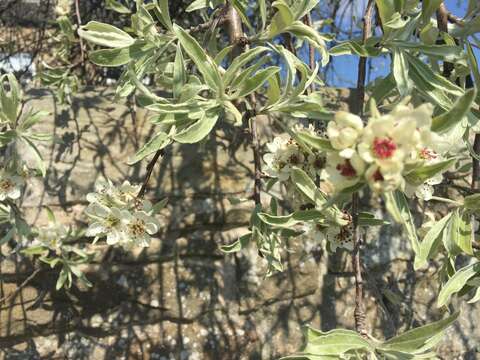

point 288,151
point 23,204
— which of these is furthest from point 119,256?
point 288,151

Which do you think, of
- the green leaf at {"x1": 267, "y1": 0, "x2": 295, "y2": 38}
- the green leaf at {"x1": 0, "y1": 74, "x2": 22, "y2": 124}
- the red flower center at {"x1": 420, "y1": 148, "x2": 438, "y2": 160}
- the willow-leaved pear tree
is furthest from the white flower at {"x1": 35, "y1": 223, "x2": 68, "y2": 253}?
the red flower center at {"x1": 420, "y1": 148, "x2": 438, "y2": 160}

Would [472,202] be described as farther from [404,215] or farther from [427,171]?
[427,171]

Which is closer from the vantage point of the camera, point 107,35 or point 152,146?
point 152,146

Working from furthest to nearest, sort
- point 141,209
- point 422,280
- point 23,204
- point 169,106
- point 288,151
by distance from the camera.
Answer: point 422,280
point 23,204
point 141,209
point 288,151
point 169,106

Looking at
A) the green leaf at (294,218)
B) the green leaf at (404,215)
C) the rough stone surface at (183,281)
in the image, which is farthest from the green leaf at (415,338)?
the rough stone surface at (183,281)

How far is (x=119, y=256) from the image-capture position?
1.79 metres

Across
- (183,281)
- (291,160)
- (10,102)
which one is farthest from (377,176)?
(183,281)

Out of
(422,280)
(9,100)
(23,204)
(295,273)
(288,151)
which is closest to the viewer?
(288,151)

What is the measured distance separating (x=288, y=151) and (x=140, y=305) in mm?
1068

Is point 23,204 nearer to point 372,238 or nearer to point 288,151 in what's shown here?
point 288,151

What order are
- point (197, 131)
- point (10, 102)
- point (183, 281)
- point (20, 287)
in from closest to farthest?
point (197, 131) < point (10, 102) < point (20, 287) < point (183, 281)

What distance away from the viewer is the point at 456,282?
39.2 inches

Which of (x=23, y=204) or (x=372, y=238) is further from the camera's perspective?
(x=372, y=238)

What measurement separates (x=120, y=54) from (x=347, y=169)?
2.07 feet
